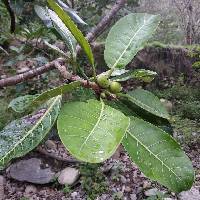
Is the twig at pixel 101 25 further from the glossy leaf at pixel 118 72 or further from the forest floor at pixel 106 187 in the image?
the forest floor at pixel 106 187

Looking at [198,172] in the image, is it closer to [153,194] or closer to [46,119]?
[153,194]

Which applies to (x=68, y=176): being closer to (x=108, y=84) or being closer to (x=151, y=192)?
(x=151, y=192)

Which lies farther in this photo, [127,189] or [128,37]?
[127,189]

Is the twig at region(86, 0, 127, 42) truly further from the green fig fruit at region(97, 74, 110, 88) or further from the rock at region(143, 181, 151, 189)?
the rock at region(143, 181, 151, 189)

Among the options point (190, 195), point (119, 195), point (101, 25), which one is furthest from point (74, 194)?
point (101, 25)

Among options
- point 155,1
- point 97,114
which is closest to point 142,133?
point 97,114

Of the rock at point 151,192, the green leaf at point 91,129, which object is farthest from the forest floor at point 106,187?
the green leaf at point 91,129
